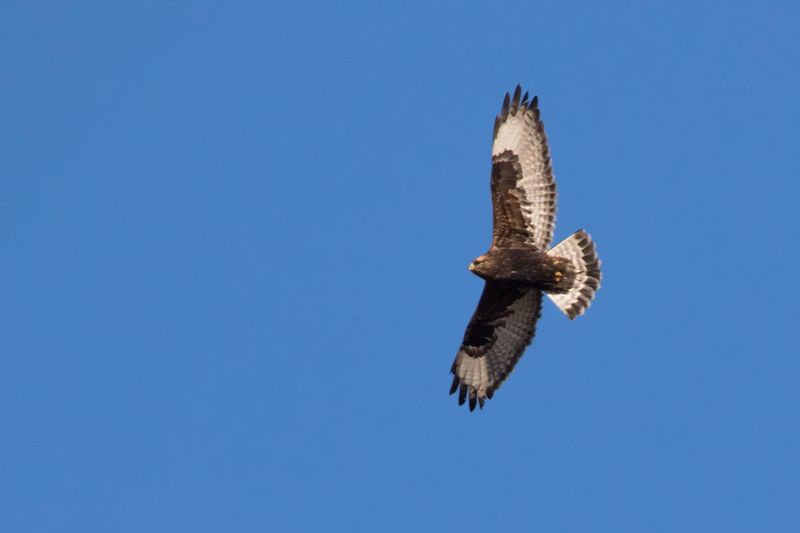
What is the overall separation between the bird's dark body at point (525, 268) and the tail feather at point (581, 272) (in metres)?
0.08

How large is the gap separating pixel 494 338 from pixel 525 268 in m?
1.15

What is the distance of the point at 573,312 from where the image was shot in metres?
16.9

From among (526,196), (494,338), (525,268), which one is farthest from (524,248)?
(494,338)

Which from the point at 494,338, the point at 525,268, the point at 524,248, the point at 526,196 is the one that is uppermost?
the point at 526,196

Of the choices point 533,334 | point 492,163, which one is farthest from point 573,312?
point 492,163

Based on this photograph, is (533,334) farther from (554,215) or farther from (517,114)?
(517,114)

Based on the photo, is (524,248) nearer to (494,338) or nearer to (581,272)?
(581,272)

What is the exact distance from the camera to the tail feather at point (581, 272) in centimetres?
1694

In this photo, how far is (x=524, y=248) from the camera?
1698 centimetres

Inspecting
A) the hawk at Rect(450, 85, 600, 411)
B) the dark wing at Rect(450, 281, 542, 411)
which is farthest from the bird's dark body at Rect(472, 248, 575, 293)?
the dark wing at Rect(450, 281, 542, 411)

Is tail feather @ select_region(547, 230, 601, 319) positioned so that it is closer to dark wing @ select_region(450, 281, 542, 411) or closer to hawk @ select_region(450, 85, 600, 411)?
hawk @ select_region(450, 85, 600, 411)

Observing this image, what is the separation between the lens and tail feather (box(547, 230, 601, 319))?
16.9 m

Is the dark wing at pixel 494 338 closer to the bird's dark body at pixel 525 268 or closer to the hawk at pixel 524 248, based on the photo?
the hawk at pixel 524 248

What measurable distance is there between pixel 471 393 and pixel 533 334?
1.08m
